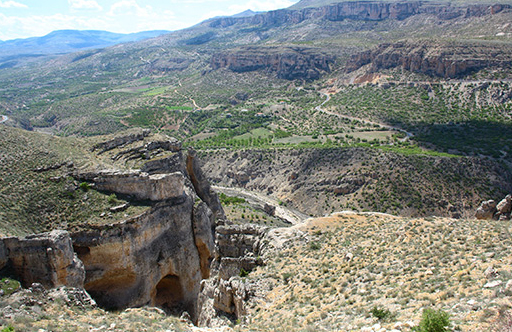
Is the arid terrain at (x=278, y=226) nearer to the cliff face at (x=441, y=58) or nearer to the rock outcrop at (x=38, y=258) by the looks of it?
the rock outcrop at (x=38, y=258)

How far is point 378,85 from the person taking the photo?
4914 inches

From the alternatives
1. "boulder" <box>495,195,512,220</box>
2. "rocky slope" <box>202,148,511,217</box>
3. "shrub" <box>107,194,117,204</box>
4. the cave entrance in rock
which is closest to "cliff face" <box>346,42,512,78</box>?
"rocky slope" <box>202,148,511,217</box>

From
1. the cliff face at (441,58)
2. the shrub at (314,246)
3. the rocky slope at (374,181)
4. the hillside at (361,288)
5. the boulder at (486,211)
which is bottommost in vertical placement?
the rocky slope at (374,181)

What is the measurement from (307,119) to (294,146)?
2586cm

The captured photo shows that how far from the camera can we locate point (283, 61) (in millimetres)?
178625

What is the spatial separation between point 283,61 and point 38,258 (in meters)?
166

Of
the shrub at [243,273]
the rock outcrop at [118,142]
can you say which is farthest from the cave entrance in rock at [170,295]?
the rock outcrop at [118,142]

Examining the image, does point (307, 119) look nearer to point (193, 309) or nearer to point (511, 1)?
point (193, 309)

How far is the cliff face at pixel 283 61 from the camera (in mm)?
172875

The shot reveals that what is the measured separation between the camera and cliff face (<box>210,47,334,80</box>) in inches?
6806

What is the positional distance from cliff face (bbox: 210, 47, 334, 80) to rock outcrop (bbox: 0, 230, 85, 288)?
156052mm

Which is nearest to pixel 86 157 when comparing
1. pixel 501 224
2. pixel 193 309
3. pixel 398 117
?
pixel 193 309

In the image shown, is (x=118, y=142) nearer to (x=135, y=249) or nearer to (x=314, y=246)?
(x=135, y=249)

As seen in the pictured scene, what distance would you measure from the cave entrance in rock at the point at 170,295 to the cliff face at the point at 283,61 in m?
147
